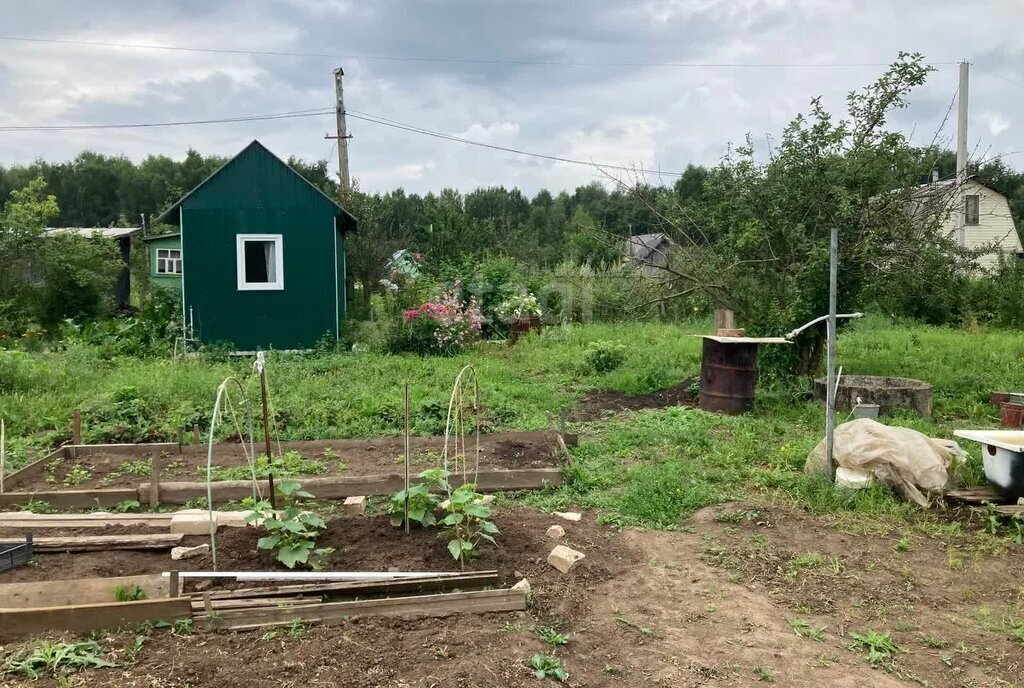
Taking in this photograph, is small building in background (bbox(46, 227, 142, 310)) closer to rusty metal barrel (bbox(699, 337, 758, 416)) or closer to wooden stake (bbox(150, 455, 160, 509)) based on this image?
wooden stake (bbox(150, 455, 160, 509))

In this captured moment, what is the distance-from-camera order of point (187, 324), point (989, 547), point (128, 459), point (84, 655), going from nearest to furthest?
point (84, 655) < point (989, 547) < point (128, 459) < point (187, 324)

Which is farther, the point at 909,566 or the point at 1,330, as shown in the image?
the point at 1,330

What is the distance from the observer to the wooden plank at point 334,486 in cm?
Result: 536

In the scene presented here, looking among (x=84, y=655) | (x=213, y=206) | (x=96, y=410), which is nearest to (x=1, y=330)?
(x=213, y=206)

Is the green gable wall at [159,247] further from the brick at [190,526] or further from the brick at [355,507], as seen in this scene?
the brick at [190,526]

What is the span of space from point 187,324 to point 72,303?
5.36 m

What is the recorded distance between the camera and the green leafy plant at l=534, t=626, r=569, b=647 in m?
3.34

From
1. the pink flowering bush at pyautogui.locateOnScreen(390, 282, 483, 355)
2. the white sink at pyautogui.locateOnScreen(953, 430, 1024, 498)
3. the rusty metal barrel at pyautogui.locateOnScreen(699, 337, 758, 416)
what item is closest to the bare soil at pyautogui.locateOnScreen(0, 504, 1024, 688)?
the white sink at pyautogui.locateOnScreen(953, 430, 1024, 498)

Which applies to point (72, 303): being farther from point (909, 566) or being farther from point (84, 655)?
point (909, 566)

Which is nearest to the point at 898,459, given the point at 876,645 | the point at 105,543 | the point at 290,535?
the point at 876,645

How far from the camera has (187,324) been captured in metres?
13.1

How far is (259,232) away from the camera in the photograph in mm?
13328

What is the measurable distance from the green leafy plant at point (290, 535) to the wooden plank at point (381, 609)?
403mm

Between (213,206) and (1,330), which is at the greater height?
(213,206)
